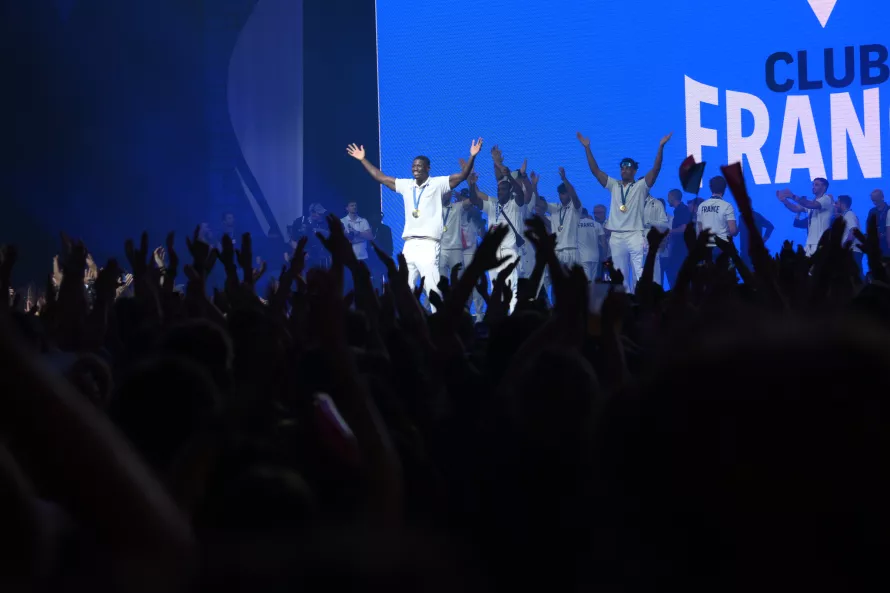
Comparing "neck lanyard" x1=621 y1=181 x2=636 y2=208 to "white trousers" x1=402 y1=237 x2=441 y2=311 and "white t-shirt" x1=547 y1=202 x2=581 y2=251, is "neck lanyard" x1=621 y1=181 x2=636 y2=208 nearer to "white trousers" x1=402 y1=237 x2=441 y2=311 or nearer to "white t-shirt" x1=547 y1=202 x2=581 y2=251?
"white t-shirt" x1=547 y1=202 x2=581 y2=251

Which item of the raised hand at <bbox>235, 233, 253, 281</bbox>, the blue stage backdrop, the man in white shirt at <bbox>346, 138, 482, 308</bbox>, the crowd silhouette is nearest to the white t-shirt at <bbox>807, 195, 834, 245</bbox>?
the blue stage backdrop

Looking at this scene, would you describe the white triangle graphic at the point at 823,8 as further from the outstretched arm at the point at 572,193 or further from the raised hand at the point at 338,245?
the raised hand at the point at 338,245

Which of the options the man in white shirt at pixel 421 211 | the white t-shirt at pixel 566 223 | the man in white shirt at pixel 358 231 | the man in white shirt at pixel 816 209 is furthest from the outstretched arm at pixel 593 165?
the man in white shirt at pixel 358 231

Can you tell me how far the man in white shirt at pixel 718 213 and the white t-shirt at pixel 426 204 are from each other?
2.81 metres

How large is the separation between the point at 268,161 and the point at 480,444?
13.4 m

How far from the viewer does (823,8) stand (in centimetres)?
1207

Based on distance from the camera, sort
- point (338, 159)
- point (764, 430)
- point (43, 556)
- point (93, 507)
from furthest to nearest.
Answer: point (338, 159)
point (43, 556)
point (93, 507)
point (764, 430)

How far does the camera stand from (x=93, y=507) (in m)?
0.61

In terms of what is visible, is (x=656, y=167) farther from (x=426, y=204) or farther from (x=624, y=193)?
(x=426, y=204)

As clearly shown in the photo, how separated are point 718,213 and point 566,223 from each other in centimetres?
177

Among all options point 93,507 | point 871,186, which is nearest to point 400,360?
point 93,507

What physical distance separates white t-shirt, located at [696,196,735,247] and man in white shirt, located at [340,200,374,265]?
13.3ft

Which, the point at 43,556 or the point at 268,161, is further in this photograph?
the point at 268,161

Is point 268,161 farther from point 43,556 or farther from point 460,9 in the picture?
point 43,556
